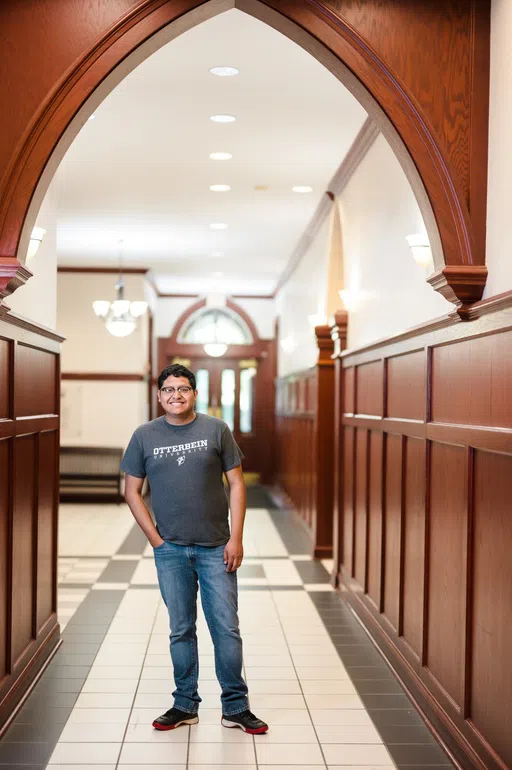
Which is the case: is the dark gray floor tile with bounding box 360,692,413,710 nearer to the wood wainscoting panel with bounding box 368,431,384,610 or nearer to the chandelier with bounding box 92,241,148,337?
the wood wainscoting panel with bounding box 368,431,384,610

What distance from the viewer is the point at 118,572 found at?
800 cm

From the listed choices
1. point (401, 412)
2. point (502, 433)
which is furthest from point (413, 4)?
point (401, 412)

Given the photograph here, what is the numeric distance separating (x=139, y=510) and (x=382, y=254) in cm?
307

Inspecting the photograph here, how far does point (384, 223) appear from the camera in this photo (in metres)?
6.30

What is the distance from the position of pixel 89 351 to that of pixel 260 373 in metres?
4.42

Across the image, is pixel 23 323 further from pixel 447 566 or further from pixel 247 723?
pixel 447 566

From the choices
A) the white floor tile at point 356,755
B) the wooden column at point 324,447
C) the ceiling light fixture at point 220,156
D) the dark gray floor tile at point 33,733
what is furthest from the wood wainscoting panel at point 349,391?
the dark gray floor tile at point 33,733

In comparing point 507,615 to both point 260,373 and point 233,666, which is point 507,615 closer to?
point 233,666

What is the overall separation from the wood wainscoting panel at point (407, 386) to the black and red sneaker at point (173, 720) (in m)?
1.80

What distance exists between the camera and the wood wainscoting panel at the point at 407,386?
186 inches

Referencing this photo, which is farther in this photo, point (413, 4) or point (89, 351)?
point (89, 351)

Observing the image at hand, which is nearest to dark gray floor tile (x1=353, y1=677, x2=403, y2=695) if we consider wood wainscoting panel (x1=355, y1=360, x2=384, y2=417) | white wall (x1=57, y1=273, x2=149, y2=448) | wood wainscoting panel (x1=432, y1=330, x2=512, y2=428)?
wood wainscoting panel (x1=432, y1=330, x2=512, y2=428)

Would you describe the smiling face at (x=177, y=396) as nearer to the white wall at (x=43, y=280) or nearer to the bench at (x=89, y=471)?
the white wall at (x=43, y=280)

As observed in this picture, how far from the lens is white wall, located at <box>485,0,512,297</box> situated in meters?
3.49
